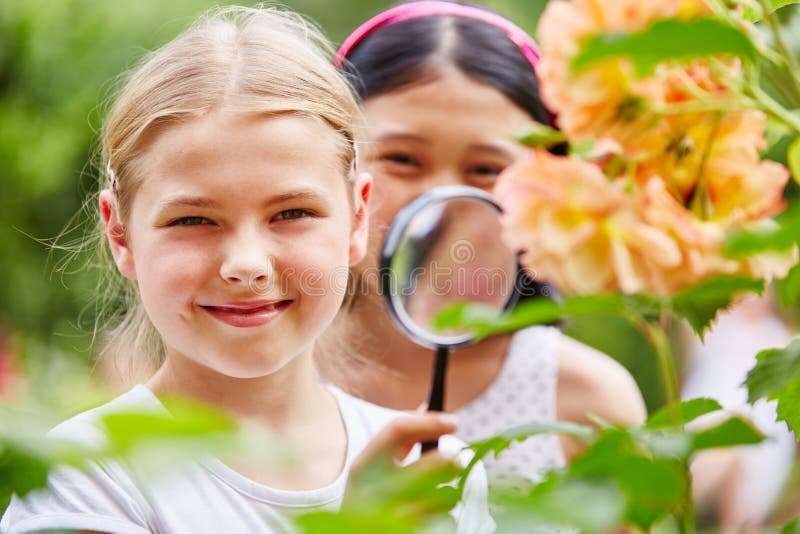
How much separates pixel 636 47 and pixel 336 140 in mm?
829

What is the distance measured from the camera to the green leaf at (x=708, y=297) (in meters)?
0.54

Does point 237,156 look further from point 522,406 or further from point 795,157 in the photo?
point 522,406

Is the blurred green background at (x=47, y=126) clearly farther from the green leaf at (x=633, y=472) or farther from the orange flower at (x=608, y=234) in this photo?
the green leaf at (x=633, y=472)

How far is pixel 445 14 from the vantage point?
1.84 m

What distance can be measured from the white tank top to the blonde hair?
558mm

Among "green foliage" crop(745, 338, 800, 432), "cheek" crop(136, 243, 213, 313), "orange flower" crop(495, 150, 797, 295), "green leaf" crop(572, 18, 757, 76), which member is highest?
"green leaf" crop(572, 18, 757, 76)

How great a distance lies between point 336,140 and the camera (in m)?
1.31

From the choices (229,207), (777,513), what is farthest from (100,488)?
(777,513)

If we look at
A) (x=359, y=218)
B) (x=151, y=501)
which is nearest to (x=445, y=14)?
(x=359, y=218)

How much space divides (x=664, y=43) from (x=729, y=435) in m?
0.20

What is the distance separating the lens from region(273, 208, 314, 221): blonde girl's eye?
46.8 inches

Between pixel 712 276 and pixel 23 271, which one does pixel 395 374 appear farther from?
pixel 23 271

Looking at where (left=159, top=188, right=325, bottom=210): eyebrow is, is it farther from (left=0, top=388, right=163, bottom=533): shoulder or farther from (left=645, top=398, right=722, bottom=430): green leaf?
(left=645, top=398, right=722, bottom=430): green leaf

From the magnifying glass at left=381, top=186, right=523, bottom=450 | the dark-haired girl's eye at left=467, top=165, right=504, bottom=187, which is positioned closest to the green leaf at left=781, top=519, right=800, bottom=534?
the magnifying glass at left=381, top=186, right=523, bottom=450
